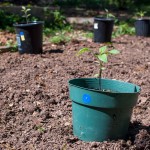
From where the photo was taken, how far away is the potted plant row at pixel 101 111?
3.21 metres

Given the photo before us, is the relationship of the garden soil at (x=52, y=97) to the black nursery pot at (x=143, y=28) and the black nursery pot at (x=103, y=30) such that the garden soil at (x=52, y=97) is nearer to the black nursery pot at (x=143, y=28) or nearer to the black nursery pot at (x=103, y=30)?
the black nursery pot at (x=103, y=30)

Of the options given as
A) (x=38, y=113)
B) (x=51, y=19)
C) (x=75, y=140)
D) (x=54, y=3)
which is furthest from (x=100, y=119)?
(x=54, y=3)

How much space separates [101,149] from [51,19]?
23.7ft

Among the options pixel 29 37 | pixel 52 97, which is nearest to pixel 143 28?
pixel 29 37

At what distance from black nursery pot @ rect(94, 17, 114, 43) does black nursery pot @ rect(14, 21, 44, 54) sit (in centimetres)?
170

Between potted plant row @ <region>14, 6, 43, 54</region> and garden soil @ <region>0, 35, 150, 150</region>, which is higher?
potted plant row @ <region>14, 6, 43, 54</region>

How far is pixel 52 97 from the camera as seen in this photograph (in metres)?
4.54

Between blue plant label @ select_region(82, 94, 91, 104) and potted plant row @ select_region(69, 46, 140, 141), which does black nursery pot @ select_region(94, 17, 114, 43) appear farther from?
blue plant label @ select_region(82, 94, 91, 104)

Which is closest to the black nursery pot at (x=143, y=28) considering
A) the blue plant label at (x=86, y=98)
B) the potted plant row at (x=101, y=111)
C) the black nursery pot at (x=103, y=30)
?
the black nursery pot at (x=103, y=30)

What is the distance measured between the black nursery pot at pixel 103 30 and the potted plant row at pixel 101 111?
14.9ft

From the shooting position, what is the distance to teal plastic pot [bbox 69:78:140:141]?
3.21 m

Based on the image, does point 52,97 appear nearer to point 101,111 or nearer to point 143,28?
point 101,111

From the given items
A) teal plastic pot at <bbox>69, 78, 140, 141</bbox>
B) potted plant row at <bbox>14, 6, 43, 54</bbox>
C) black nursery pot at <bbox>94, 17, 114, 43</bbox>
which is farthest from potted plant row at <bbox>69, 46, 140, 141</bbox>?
black nursery pot at <bbox>94, 17, 114, 43</bbox>

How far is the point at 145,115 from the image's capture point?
13.8ft
